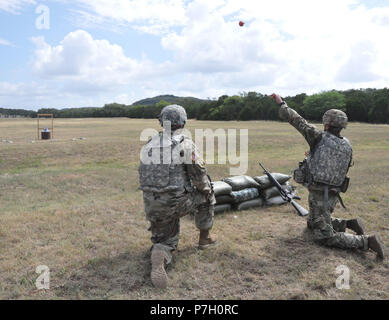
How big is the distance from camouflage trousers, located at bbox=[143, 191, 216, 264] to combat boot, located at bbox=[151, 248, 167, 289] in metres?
0.15

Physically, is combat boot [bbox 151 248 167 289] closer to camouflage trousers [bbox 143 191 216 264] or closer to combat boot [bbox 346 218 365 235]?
camouflage trousers [bbox 143 191 216 264]

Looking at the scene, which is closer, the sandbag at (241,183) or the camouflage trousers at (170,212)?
the camouflage trousers at (170,212)

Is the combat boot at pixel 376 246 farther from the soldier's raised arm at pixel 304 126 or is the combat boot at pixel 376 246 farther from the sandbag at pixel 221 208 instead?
the sandbag at pixel 221 208

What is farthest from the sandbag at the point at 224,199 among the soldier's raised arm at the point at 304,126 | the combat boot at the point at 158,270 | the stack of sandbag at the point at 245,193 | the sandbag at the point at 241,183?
the combat boot at the point at 158,270

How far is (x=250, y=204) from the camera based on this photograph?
22.4ft

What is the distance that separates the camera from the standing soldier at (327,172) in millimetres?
4598

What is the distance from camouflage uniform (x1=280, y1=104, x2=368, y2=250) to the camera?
4.61 meters

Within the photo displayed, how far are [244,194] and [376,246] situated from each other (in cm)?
271

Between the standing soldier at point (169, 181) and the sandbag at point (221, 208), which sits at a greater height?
the standing soldier at point (169, 181)

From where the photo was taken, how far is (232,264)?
14.3 ft

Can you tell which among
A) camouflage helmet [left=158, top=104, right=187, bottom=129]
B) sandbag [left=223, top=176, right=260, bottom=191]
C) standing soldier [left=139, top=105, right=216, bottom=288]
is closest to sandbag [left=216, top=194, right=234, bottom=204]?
sandbag [left=223, top=176, right=260, bottom=191]

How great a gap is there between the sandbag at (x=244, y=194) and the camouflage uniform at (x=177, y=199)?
6.65ft
